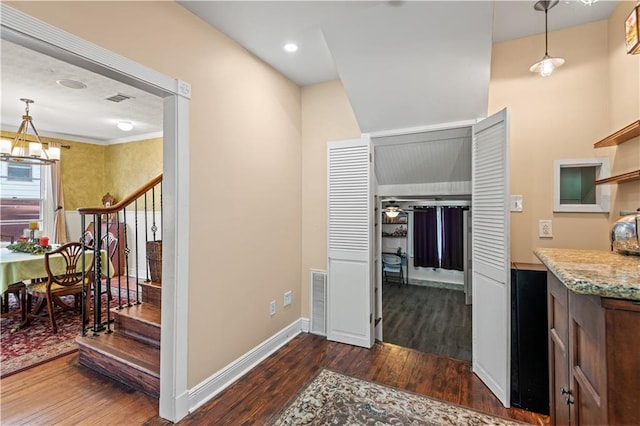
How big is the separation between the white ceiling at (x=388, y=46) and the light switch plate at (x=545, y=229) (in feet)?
3.37

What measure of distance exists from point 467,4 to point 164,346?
299 centimetres

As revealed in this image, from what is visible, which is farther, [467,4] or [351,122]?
[351,122]

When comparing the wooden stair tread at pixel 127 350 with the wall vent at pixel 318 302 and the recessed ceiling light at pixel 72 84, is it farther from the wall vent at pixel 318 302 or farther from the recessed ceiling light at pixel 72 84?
the recessed ceiling light at pixel 72 84

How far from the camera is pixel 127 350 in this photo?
8.10 ft

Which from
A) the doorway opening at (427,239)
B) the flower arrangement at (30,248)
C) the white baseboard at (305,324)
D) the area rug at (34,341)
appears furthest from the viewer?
the flower arrangement at (30,248)

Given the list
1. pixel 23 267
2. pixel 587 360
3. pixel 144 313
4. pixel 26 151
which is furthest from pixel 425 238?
pixel 26 151

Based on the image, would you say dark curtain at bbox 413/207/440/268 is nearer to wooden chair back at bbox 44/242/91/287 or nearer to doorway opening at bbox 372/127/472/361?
doorway opening at bbox 372/127/472/361

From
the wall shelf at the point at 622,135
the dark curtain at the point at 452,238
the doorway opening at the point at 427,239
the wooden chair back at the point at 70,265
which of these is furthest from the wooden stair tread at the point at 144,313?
the dark curtain at the point at 452,238

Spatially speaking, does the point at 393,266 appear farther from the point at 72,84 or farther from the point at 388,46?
the point at 72,84

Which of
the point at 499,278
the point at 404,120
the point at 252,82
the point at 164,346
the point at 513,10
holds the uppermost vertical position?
the point at 513,10

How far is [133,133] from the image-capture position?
18.1 ft

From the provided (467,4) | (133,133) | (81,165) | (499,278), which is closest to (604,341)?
(499,278)

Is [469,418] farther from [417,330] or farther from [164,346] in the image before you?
[164,346]

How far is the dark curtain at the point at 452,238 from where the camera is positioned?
18.4ft
